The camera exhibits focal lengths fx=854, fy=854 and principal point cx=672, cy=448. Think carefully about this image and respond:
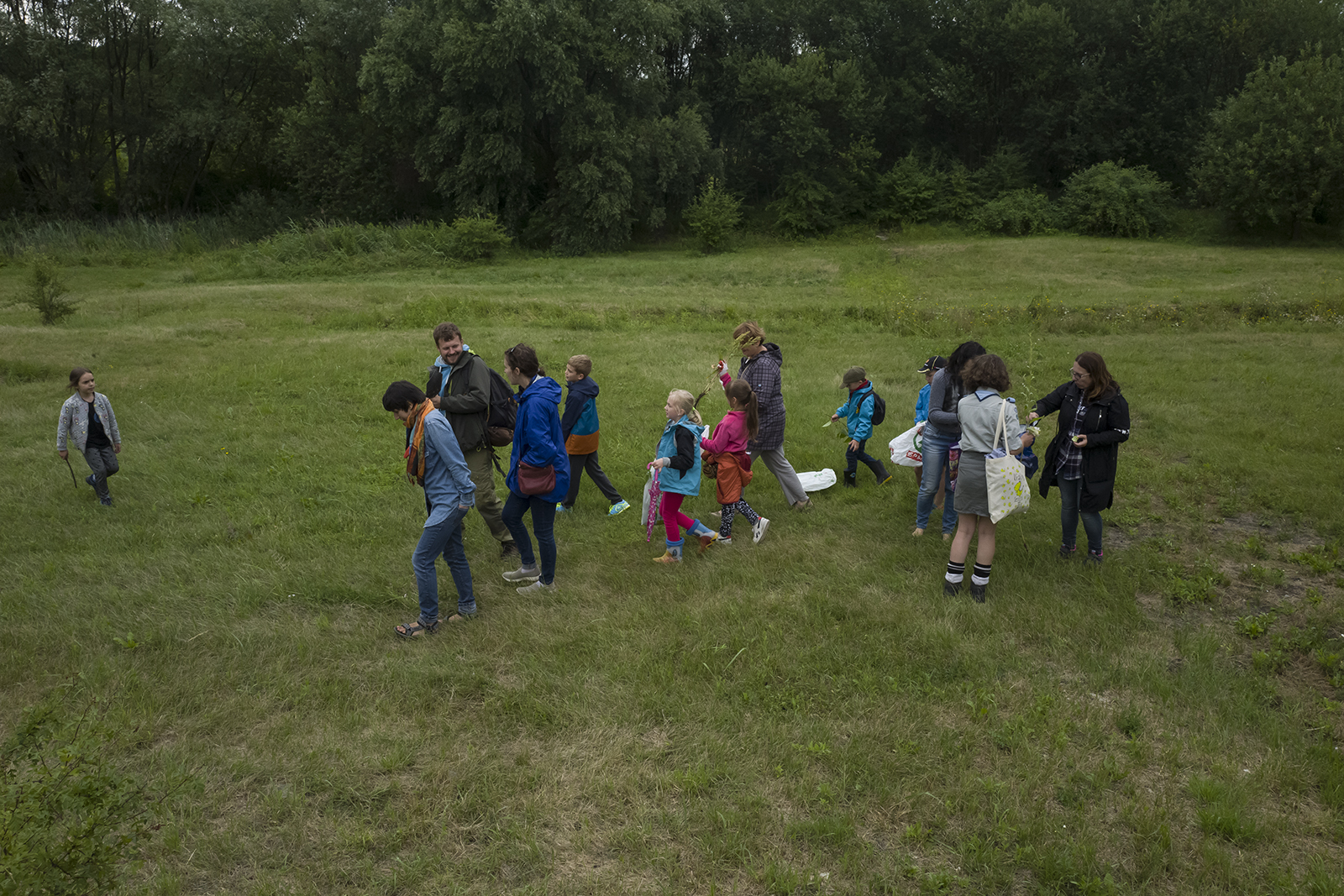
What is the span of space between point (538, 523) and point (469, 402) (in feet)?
4.05

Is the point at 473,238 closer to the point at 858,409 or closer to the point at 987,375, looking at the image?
the point at 858,409

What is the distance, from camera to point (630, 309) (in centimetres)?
2139

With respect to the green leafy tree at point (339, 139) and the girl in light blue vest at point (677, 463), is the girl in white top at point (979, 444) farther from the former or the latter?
the green leafy tree at point (339, 139)

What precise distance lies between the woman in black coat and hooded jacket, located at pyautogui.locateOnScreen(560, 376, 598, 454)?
157 inches

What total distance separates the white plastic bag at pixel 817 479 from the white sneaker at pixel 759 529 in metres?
1.31

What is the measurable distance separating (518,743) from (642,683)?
36.9 inches

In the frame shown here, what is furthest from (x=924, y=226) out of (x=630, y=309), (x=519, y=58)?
(x=630, y=309)

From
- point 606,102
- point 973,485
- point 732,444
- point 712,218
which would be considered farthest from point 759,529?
point 606,102

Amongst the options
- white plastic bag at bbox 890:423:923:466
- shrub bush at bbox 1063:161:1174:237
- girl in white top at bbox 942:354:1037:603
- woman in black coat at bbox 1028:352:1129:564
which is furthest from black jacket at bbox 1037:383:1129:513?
shrub bush at bbox 1063:161:1174:237

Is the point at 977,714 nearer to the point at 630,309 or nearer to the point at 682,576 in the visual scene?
the point at 682,576

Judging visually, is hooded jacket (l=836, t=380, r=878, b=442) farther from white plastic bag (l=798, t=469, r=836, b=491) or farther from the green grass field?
the green grass field

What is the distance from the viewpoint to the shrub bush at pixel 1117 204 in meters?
38.4

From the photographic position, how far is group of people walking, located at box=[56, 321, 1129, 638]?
6457 millimetres

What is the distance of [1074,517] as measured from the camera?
758cm
